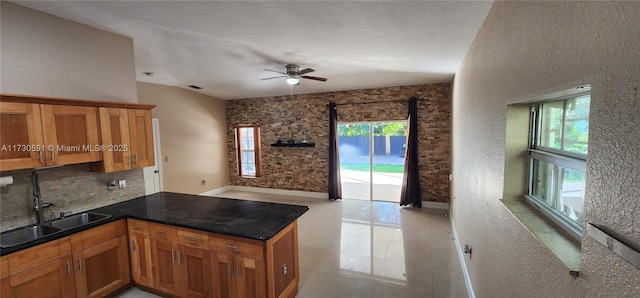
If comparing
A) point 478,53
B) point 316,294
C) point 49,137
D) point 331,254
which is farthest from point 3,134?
point 478,53

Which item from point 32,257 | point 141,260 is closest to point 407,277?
point 141,260

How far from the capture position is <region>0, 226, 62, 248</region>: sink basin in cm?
222

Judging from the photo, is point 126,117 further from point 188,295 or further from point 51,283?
point 188,295

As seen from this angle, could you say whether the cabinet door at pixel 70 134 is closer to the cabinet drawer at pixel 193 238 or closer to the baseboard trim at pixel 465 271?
the cabinet drawer at pixel 193 238

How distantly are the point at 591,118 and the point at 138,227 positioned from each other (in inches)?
132

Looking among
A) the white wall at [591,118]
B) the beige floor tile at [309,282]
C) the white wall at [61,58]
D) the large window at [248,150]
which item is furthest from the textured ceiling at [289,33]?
the large window at [248,150]

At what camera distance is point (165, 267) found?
2535 mm

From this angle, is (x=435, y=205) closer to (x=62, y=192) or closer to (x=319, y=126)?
(x=319, y=126)

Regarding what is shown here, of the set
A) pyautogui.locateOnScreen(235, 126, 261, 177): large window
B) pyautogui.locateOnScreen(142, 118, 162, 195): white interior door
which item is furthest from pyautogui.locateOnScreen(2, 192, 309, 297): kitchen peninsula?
pyautogui.locateOnScreen(235, 126, 261, 177): large window

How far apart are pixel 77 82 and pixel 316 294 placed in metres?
3.29

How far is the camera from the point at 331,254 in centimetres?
352

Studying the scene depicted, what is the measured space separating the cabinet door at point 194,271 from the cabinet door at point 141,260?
1.39 ft

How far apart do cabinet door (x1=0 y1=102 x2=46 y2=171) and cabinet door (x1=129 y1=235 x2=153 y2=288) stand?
106 cm

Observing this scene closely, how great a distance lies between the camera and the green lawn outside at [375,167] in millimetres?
6059
